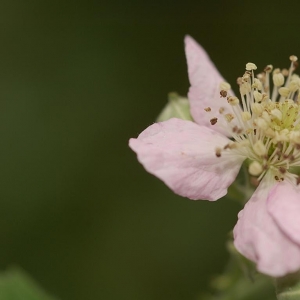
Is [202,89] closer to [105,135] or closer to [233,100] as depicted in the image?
[233,100]

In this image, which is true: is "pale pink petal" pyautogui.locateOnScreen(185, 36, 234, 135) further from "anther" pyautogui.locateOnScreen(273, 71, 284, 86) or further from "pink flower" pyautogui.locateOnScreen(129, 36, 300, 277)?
"anther" pyautogui.locateOnScreen(273, 71, 284, 86)

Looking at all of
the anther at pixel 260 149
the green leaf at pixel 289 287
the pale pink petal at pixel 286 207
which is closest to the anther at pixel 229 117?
the anther at pixel 260 149

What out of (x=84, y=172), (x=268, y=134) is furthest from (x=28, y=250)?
(x=268, y=134)

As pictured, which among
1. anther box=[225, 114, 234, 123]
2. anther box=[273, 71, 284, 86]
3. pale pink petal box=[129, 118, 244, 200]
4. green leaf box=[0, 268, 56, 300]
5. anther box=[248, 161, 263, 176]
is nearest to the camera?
pale pink petal box=[129, 118, 244, 200]

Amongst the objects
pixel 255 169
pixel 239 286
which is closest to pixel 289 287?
pixel 255 169

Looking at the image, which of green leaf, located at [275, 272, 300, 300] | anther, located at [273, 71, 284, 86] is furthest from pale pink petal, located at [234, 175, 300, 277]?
anther, located at [273, 71, 284, 86]
